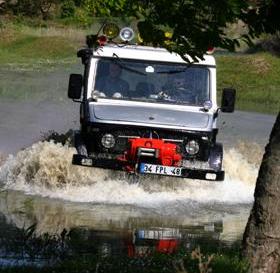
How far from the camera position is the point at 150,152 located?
13.7 m

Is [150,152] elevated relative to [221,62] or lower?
elevated

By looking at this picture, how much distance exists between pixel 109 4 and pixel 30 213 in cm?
562

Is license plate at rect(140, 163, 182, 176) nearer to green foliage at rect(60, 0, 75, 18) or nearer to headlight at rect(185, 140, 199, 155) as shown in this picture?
headlight at rect(185, 140, 199, 155)

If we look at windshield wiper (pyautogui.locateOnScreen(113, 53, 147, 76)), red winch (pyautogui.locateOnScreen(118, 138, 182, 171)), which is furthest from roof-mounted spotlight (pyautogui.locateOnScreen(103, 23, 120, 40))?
Answer: red winch (pyautogui.locateOnScreen(118, 138, 182, 171))

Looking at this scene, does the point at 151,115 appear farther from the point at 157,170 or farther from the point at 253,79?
the point at 253,79

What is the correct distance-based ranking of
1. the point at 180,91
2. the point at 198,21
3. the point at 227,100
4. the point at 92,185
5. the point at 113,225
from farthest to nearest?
1. the point at 92,185
2. the point at 180,91
3. the point at 227,100
4. the point at 113,225
5. the point at 198,21

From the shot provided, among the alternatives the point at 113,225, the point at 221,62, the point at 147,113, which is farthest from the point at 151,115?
the point at 221,62

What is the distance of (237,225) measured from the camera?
12977mm

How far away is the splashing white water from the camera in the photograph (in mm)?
14633

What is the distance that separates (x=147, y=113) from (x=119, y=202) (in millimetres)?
1375

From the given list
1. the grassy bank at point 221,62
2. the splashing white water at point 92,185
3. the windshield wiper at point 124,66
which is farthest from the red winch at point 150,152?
the grassy bank at point 221,62

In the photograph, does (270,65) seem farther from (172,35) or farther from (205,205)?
(172,35)

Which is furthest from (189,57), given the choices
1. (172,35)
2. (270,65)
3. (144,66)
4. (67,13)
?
(270,65)

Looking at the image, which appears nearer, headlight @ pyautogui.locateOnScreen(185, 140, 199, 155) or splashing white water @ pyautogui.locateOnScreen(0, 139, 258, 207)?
headlight @ pyautogui.locateOnScreen(185, 140, 199, 155)
